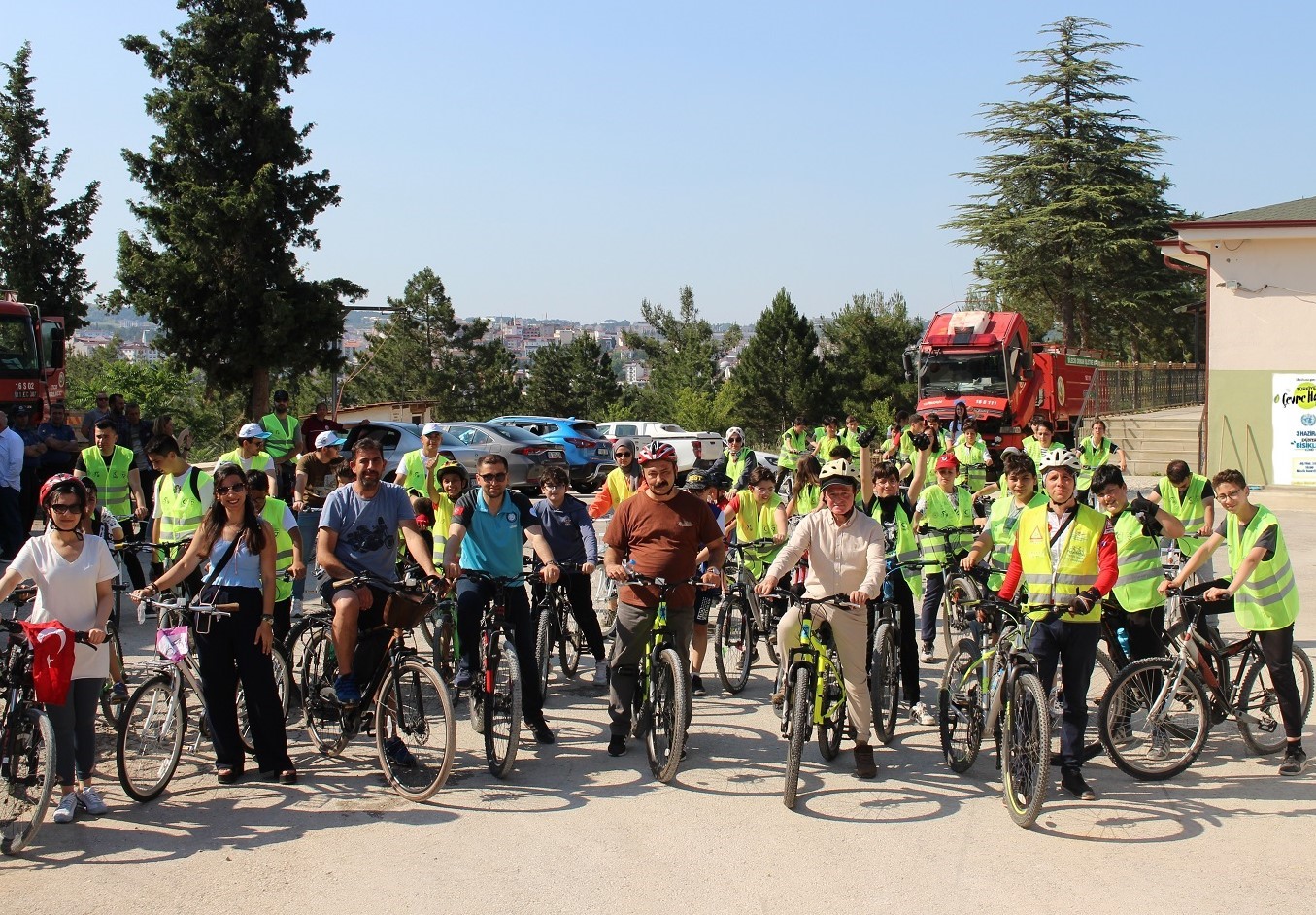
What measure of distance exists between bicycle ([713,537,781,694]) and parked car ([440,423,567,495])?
13571 millimetres

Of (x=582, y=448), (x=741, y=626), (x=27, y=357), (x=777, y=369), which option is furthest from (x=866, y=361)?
(x=741, y=626)

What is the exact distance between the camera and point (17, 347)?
1936cm

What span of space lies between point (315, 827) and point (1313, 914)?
4471 mm

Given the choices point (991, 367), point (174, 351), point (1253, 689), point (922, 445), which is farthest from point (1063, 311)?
point (1253, 689)

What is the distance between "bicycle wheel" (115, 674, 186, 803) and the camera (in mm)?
6227

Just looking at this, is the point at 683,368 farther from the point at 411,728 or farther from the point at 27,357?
the point at 411,728

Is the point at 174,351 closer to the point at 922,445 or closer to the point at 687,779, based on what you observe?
the point at 922,445

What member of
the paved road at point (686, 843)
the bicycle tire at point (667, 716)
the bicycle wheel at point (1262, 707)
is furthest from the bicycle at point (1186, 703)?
the bicycle tire at point (667, 716)

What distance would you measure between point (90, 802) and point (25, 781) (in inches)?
15.9

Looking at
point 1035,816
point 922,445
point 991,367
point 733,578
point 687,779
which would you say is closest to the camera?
point 1035,816

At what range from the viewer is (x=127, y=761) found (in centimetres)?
624

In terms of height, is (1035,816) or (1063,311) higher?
(1063,311)

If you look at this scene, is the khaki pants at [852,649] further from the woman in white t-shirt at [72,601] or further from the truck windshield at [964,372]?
the truck windshield at [964,372]

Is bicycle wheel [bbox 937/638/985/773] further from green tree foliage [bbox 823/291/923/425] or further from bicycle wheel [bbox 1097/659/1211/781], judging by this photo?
green tree foliage [bbox 823/291/923/425]
